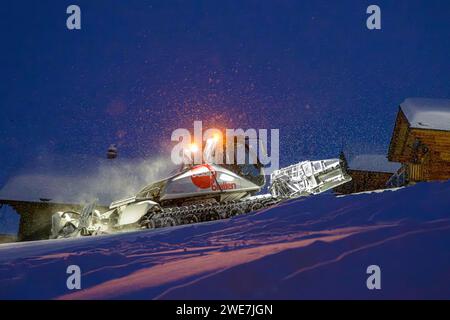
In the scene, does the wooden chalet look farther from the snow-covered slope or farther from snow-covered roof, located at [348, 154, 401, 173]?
snow-covered roof, located at [348, 154, 401, 173]

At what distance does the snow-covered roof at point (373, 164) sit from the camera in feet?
99.9

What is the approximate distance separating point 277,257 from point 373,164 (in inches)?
1141

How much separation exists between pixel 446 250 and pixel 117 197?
68.2 ft

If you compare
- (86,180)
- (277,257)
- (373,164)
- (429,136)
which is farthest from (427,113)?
(86,180)

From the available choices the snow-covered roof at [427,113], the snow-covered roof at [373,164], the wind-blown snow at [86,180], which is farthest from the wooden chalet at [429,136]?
the snow-covered roof at [373,164]

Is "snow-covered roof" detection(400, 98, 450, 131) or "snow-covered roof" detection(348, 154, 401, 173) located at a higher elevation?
"snow-covered roof" detection(400, 98, 450, 131)

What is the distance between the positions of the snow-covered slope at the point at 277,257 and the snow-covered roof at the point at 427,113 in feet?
23.1

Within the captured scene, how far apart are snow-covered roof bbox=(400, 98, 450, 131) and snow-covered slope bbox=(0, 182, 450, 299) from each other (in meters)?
7.04

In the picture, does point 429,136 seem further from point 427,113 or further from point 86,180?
point 86,180

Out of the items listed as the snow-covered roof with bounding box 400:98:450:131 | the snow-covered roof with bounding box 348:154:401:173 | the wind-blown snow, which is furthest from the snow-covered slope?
the snow-covered roof with bounding box 348:154:401:173

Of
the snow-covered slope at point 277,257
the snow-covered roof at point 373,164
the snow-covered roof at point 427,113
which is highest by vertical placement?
the snow-covered roof at point 427,113

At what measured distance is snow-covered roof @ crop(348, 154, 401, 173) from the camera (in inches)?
1199

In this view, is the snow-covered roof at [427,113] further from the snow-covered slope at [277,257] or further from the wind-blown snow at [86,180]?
the wind-blown snow at [86,180]
